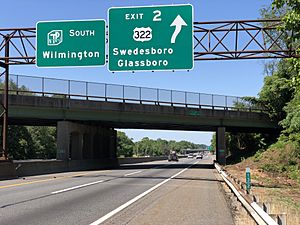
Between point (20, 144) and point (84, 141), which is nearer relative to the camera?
point (84, 141)

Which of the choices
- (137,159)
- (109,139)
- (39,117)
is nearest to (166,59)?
(39,117)

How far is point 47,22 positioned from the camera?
22.2m

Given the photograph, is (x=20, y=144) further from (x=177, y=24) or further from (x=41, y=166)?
(x=177, y=24)

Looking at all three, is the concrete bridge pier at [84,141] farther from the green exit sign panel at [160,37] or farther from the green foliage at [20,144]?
the green foliage at [20,144]

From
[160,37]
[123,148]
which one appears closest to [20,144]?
[160,37]

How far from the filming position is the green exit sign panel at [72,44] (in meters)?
21.5

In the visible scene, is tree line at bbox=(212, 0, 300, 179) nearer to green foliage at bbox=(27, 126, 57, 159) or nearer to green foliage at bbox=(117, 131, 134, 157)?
green foliage at bbox=(27, 126, 57, 159)

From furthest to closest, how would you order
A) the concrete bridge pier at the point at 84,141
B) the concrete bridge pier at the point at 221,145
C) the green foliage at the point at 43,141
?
the green foliage at the point at 43,141
the concrete bridge pier at the point at 221,145
the concrete bridge pier at the point at 84,141

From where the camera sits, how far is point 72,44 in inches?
855

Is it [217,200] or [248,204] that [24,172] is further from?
[248,204]

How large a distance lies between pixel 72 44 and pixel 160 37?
4.75 m

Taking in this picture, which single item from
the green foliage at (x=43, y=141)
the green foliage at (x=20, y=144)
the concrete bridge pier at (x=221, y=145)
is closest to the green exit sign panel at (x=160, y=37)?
the concrete bridge pier at (x=221, y=145)

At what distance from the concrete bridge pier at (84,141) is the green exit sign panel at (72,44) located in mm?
18216

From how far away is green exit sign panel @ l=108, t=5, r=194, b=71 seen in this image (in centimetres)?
2059
